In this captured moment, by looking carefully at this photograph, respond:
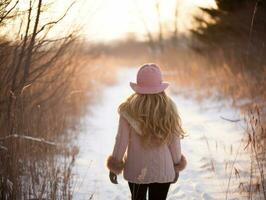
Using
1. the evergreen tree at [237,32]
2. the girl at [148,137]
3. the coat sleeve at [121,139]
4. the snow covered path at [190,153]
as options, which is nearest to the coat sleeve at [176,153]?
the girl at [148,137]

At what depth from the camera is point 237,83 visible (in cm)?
912

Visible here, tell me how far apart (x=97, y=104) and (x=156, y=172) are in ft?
26.3

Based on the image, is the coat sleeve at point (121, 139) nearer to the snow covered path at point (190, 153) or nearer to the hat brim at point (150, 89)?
the hat brim at point (150, 89)

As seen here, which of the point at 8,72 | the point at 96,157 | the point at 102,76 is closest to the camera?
the point at 8,72

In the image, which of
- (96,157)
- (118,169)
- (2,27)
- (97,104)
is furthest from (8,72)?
(97,104)

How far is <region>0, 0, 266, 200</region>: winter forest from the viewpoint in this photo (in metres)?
3.72

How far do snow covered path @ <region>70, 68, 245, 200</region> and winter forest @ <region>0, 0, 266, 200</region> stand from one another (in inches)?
0.6

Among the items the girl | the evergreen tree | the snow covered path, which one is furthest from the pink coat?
the evergreen tree

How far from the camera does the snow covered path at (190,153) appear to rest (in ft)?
14.6

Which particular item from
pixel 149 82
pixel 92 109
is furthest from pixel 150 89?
pixel 92 109

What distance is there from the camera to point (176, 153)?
3076 millimetres

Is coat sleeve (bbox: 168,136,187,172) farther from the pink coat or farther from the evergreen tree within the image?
the evergreen tree

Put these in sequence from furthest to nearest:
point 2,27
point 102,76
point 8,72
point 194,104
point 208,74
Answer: point 102,76 → point 208,74 → point 194,104 → point 8,72 → point 2,27

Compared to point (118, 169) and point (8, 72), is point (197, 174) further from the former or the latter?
point (8, 72)
